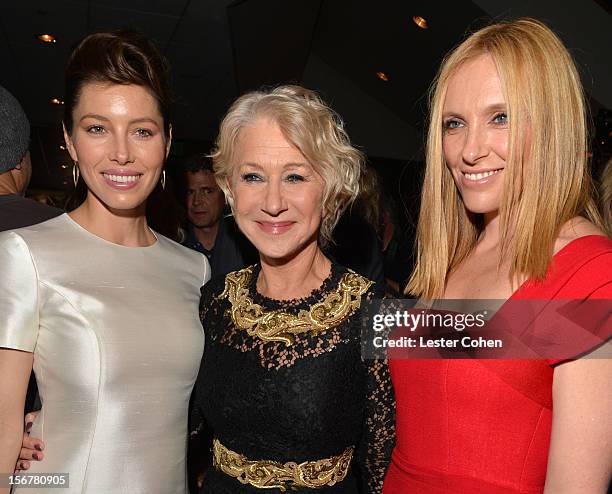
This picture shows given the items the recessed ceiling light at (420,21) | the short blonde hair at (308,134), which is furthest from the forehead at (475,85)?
the recessed ceiling light at (420,21)

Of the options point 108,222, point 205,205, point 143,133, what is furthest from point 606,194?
point 205,205

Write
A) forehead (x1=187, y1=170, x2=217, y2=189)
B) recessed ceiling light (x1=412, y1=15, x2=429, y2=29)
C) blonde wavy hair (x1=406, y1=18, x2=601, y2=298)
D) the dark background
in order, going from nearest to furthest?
blonde wavy hair (x1=406, y1=18, x2=601, y2=298) < forehead (x1=187, y1=170, x2=217, y2=189) < the dark background < recessed ceiling light (x1=412, y1=15, x2=429, y2=29)

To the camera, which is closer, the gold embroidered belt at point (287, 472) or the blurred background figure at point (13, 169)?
the gold embroidered belt at point (287, 472)

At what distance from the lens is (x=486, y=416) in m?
1.29

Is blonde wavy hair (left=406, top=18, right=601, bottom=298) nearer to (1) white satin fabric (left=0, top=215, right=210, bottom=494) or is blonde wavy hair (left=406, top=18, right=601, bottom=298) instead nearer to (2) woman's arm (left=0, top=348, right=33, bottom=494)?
(1) white satin fabric (left=0, top=215, right=210, bottom=494)

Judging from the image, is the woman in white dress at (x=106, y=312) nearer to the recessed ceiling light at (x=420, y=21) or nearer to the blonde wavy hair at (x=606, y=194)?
the blonde wavy hair at (x=606, y=194)

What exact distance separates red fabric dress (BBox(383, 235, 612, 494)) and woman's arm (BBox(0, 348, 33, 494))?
3.24ft

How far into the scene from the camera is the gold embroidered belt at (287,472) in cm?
169

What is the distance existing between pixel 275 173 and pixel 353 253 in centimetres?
127

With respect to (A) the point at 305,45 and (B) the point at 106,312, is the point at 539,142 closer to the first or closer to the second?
(B) the point at 106,312

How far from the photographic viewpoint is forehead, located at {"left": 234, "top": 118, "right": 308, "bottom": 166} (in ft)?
5.84

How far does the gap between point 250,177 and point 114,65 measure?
0.51 metres

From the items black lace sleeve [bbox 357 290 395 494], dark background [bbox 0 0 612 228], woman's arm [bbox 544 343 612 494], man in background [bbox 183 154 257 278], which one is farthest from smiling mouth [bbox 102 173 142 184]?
dark background [bbox 0 0 612 228]

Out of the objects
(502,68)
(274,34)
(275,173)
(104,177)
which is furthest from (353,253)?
(274,34)
